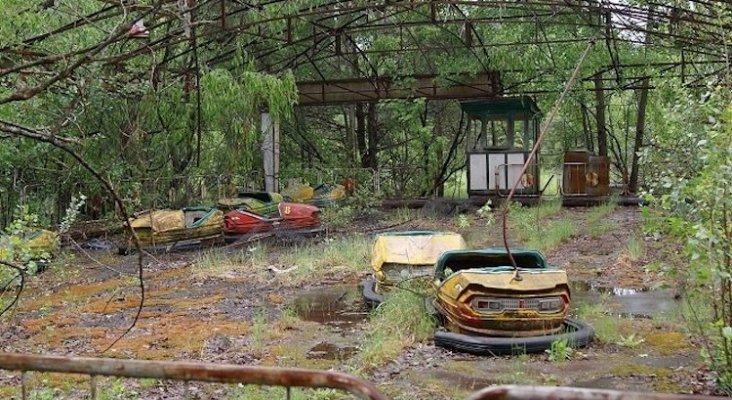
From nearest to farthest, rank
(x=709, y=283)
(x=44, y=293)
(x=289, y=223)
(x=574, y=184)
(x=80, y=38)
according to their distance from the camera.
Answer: (x=709, y=283) → (x=44, y=293) → (x=80, y=38) → (x=289, y=223) → (x=574, y=184)

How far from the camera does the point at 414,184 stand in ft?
67.3

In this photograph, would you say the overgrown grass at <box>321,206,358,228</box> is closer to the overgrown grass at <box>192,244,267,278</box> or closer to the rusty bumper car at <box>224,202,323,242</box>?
the rusty bumper car at <box>224,202,323,242</box>

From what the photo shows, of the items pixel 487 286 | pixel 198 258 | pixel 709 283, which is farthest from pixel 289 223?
pixel 709 283

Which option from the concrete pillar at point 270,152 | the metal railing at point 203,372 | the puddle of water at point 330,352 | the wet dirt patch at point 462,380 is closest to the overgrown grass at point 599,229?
the puddle of water at point 330,352

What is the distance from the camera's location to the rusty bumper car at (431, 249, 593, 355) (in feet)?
17.2

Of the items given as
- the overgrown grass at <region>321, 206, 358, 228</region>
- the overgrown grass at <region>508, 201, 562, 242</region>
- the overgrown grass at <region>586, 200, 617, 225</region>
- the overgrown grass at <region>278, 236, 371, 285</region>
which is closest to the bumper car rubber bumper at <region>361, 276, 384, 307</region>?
the overgrown grass at <region>278, 236, 371, 285</region>

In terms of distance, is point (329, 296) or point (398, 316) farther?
point (329, 296)

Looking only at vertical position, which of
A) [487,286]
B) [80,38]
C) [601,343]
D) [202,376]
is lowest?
[601,343]

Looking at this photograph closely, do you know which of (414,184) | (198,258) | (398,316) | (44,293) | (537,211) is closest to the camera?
(398,316)

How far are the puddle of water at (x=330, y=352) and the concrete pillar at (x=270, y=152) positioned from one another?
33.5 feet

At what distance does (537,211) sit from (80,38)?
8.07m

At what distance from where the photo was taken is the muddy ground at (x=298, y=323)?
4.59m

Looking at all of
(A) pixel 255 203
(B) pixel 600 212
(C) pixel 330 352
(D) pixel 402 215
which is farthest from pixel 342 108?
(C) pixel 330 352

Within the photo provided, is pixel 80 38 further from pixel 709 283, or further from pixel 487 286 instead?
pixel 709 283
